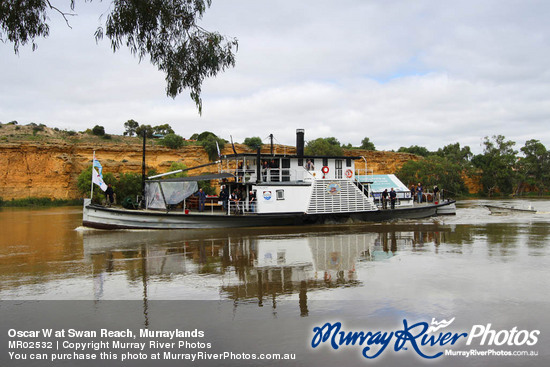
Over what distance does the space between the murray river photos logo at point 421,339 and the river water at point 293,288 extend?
0.26ft

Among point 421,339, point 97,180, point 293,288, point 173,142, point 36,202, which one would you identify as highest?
point 173,142

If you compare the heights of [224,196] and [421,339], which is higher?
[224,196]

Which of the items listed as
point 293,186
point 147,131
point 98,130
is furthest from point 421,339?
point 147,131

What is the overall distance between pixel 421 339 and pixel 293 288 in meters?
3.36

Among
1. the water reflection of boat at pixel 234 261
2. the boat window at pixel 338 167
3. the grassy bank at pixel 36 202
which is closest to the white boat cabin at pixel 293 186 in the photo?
the boat window at pixel 338 167

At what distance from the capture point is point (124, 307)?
816 centimetres

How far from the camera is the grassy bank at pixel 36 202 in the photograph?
167 feet

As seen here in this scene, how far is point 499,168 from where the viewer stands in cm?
7225

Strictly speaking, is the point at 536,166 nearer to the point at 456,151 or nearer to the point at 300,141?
the point at 456,151

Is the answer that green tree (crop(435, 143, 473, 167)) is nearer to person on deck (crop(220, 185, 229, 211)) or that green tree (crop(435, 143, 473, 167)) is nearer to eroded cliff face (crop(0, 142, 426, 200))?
eroded cliff face (crop(0, 142, 426, 200))

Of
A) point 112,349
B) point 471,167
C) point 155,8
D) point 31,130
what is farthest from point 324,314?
point 471,167

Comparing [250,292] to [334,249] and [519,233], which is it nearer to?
[334,249]

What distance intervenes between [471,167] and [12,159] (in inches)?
2865

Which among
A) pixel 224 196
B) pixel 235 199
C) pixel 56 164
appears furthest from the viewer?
pixel 56 164
